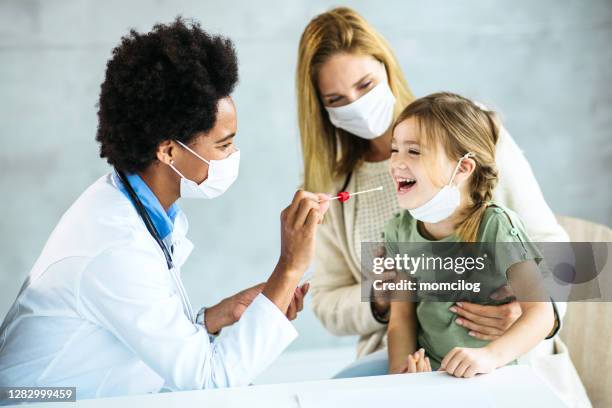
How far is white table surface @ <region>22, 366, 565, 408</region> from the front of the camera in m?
1.27

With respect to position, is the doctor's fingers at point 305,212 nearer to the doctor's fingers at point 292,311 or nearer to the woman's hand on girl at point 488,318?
the doctor's fingers at point 292,311

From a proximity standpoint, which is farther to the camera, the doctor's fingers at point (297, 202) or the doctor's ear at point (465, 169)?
the doctor's ear at point (465, 169)

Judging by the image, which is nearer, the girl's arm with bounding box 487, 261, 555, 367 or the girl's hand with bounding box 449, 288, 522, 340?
the girl's arm with bounding box 487, 261, 555, 367

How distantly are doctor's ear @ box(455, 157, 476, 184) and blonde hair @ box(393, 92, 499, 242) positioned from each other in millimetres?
16

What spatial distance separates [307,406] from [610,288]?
96cm

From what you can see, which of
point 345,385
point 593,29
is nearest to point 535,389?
point 345,385

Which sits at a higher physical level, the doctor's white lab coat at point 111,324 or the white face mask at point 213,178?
the white face mask at point 213,178

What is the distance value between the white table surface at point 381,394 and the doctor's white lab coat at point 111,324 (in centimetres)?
10

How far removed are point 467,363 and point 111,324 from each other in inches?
27.8

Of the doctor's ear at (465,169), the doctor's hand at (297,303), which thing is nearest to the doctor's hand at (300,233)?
the doctor's hand at (297,303)

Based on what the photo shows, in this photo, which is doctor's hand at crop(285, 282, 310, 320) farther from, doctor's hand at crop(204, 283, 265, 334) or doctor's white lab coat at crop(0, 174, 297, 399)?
doctor's white lab coat at crop(0, 174, 297, 399)

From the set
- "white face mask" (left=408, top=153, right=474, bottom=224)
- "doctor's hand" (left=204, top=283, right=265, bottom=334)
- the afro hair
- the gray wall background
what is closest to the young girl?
"white face mask" (left=408, top=153, right=474, bottom=224)

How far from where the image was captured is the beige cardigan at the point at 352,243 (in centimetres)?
186

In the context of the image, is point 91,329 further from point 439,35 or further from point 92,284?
point 439,35
